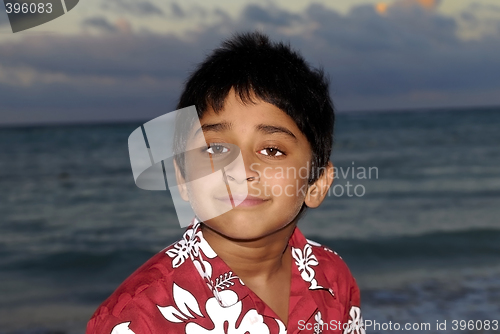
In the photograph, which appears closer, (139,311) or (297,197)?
(139,311)

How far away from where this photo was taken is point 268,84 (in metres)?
1.90

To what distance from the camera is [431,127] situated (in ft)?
74.7

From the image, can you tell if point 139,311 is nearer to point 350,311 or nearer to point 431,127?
point 350,311

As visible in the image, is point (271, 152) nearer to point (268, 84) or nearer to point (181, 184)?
point (268, 84)

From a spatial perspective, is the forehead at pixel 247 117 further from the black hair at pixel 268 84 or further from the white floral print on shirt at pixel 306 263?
the white floral print on shirt at pixel 306 263

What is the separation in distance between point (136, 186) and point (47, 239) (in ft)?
12.1

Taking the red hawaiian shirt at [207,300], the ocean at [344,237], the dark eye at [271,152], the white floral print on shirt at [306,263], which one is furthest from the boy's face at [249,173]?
the ocean at [344,237]

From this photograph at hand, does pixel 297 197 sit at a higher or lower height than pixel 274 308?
higher

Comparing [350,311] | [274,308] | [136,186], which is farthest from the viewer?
[136,186]

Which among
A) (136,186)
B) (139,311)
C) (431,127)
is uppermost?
(431,127)

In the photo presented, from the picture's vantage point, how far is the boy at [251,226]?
1648 millimetres

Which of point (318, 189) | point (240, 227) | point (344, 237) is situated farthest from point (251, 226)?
point (344, 237)

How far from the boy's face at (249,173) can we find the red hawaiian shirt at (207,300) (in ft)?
0.44

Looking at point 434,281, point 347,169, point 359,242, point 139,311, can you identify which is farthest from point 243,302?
point 347,169
